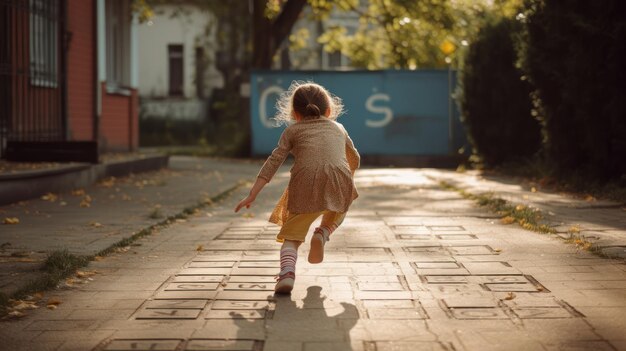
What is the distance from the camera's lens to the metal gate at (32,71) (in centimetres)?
1334

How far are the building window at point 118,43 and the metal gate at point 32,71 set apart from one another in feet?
19.7

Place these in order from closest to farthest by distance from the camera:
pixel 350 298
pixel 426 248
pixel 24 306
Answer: pixel 24 306 < pixel 350 298 < pixel 426 248

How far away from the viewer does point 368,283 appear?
618 cm

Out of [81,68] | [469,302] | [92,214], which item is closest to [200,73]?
[81,68]

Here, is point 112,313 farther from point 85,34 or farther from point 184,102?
point 184,102

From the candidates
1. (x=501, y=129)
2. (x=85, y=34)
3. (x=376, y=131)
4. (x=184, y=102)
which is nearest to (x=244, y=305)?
(x=501, y=129)

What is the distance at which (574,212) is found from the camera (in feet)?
32.8

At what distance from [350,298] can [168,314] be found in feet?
3.41

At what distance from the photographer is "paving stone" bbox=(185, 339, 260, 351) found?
4473 mm

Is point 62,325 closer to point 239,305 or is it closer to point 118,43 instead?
point 239,305

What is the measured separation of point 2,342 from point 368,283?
2.28 m

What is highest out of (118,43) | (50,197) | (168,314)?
(118,43)

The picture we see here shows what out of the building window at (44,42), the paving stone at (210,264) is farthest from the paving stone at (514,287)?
the building window at (44,42)

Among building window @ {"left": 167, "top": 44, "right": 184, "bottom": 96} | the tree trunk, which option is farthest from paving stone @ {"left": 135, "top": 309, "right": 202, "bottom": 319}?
building window @ {"left": 167, "top": 44, "right": 184, "bottom": 96}
